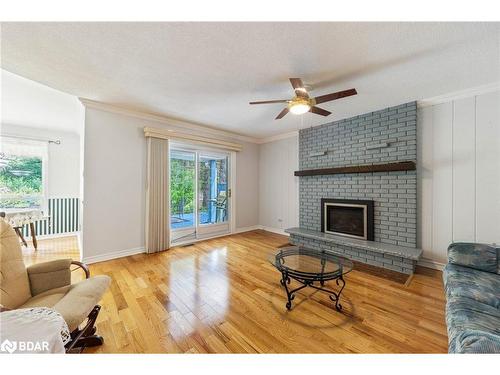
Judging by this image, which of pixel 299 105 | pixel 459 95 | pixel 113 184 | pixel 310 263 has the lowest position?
pixel 310 263

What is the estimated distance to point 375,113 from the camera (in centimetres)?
331

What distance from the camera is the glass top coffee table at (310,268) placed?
6.27 feet

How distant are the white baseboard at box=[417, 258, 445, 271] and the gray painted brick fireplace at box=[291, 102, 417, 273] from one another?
0.33 metres

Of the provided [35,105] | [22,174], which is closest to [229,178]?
[35,105]

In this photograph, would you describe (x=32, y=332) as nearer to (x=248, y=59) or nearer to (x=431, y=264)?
(x=248, y=59)

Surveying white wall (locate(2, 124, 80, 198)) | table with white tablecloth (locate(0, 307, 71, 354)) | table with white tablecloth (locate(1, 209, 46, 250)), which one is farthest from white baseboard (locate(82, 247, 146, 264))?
white wall (locate(2, 124, 80, 198))

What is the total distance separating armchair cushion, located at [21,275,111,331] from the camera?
1221 mm

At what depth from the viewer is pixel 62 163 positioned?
4.79m

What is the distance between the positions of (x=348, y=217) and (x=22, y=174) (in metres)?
6.81

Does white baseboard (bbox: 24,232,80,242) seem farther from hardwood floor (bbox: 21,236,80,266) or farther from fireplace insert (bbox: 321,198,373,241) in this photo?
fireplace insert (bbox: 321,198,373,241)

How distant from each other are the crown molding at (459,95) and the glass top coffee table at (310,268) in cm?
262

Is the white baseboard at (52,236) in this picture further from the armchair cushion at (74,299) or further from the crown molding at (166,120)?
the armchair cushion at (74,299)

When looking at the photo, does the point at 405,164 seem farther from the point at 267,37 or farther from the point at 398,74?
the point at 267,37
